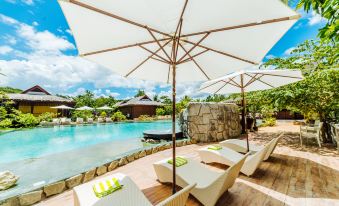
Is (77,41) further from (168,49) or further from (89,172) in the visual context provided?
(89,172)

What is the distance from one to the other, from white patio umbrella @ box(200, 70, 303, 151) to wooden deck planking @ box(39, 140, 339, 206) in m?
1.92

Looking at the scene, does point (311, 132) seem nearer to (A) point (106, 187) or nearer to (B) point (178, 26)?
(B) point (178, 26)

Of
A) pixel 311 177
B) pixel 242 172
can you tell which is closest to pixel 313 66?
pixel 311 177

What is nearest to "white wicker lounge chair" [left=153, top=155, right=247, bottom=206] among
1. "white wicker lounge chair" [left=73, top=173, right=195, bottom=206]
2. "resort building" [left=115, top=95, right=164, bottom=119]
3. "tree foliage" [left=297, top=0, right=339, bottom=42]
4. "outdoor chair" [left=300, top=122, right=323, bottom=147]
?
"white wicker lounge chair" [left=73, top=173, right=195, bottom=206]

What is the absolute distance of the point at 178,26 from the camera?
2.08 meters

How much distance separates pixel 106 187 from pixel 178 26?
93.5 inches

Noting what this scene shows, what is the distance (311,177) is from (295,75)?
8.17ft

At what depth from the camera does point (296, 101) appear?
6.79 meters

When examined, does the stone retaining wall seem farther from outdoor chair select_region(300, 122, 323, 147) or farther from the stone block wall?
outdoor chair select_region(300, 122, 323, 147)

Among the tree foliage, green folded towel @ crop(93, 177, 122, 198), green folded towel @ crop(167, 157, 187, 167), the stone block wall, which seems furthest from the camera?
the stone block wall

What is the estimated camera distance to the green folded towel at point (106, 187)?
2156 millimetres

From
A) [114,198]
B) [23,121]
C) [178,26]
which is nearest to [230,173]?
[114,198]

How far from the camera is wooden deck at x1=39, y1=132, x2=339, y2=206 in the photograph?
2.75 m

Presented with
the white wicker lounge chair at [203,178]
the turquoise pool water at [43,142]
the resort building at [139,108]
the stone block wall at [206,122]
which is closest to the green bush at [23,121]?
the turquoise pool water at [43,142]
